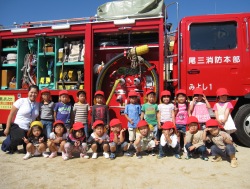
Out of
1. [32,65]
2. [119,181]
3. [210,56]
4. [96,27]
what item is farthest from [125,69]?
[119,181]

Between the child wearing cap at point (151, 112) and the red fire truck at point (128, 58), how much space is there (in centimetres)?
46

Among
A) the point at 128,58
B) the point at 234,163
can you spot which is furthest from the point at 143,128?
the point at 128,58

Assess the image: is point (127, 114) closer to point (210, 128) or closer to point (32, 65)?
point (210, 128)

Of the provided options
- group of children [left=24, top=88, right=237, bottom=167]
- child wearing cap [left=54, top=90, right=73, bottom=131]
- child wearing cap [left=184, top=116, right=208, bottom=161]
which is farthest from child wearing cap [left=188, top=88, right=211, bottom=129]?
child wearing cap [left=54, top=90, right=73, bottom=131]

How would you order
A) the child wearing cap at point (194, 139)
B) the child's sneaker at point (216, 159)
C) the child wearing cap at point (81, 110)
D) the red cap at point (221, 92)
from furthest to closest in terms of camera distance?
the child wearing cap at point (81, 110) → the red cap at point (221, 92) → the child wearing cap at point (194, 139) → the child's sneaker at point (216, 159)

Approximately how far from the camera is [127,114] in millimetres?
4805

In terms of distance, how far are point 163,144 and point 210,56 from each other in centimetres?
206

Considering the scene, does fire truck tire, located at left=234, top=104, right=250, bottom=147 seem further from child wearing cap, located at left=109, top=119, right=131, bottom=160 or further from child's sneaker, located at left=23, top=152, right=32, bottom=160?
child's sneaker, located at left=23, top=152, right=32, bottom=160

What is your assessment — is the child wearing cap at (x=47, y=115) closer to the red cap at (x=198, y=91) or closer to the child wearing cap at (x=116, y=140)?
the child wearing cap at (x=116, y=140)

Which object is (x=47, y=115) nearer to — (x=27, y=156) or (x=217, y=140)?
(x=27, y=156)

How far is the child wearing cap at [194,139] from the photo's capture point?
404 cm

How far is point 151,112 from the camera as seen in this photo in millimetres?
4633

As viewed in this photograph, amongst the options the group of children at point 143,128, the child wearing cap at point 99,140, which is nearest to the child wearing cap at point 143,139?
the group of children at point 143,128

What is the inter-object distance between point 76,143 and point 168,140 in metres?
1.59
